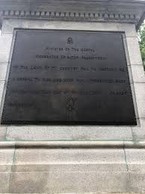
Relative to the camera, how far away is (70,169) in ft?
19.1

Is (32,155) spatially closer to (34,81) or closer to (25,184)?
(25,184)

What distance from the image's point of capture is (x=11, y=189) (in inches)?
217

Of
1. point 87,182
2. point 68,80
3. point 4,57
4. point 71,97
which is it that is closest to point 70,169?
→ point 87,182

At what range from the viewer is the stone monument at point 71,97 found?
5.75m

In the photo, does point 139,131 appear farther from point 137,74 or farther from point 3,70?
point 3,70

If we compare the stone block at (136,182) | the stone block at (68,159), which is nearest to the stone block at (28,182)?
the stone block at (68,159)

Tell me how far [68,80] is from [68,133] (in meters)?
1.40

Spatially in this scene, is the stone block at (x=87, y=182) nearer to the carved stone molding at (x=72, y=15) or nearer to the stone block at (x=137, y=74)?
the stone block at (x=137, y=74)

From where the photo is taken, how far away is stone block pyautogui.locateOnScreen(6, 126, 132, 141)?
630 cm

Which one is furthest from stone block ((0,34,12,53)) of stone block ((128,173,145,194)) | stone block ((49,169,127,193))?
stone block ((128,173,145,194))

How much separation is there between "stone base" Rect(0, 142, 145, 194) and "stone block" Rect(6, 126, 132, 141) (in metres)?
0.28

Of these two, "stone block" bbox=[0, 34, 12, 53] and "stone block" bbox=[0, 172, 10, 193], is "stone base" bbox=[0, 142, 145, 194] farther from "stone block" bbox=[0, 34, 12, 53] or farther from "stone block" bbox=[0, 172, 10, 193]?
"stone block" bbox=[0, 34, 12, 53]

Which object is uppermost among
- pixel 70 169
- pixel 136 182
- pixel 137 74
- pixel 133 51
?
pixel 133 51

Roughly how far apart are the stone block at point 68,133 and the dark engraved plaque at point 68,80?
6.0 inches
